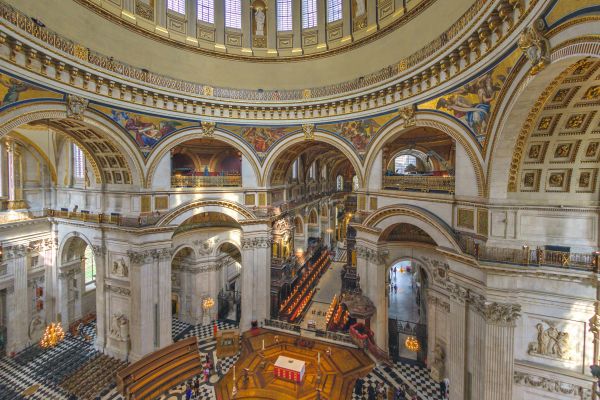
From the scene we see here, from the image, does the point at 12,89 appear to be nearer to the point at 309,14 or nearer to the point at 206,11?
the point at 206,11

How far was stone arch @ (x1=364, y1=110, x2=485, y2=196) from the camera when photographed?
27.7 feet

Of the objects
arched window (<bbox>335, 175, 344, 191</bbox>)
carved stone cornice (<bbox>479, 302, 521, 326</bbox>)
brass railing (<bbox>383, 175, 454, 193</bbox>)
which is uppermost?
arched window (<bbox>335, 175, 344, 191</bbox>)

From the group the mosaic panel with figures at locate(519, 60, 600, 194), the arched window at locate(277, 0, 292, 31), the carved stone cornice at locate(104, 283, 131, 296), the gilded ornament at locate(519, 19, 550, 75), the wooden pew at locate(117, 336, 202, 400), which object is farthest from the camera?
the arched window at locate(277, 0, 292, 31)

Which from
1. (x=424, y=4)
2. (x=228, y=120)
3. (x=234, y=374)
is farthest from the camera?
(x=228, y=120)

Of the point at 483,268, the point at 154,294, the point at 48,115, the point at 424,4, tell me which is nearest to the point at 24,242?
the point at 154,294

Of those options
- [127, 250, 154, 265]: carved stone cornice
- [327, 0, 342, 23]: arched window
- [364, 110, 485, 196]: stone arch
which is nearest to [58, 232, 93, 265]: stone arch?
[127, 250, 154, 265]: carved stone cornice

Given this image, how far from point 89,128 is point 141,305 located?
830cm

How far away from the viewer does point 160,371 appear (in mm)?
12820

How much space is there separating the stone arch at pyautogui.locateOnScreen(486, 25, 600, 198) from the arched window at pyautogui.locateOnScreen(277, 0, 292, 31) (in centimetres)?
1254

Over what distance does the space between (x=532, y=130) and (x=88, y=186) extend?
1962cm

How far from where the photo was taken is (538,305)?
761 cm

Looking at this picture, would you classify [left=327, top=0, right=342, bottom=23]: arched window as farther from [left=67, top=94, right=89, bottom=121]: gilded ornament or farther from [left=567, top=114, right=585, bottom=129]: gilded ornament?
[left=67, top=94, right=89, bottom=121]: gilded ornament

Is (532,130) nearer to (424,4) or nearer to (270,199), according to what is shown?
(424,4)

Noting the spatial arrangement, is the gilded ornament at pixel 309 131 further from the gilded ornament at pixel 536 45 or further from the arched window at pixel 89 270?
the arched window at pixel 89 270
